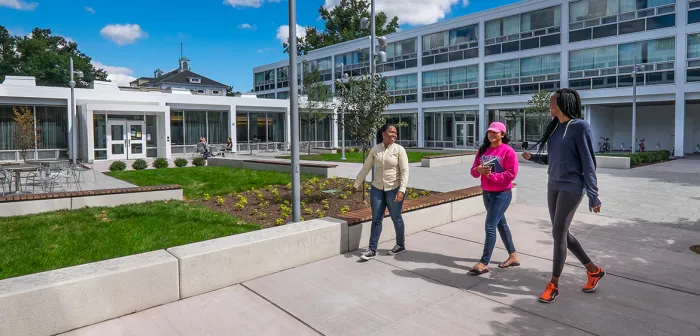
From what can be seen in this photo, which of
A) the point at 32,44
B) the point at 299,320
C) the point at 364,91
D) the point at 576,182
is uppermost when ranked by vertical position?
the point at 32,44

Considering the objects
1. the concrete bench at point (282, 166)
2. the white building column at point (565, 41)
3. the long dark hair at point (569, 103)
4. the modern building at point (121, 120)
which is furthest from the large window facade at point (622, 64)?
the long dark hair at point (569, 103)

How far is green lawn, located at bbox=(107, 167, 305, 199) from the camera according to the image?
11011 mm

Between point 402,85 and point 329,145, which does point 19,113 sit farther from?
point 402,85

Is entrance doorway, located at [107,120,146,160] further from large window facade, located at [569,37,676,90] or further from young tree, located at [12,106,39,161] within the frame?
large window facade, located at [569,37,676,90]

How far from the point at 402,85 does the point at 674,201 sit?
32.3 metres

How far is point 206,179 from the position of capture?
43.7 feet

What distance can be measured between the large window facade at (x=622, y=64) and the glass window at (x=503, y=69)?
3907 mm

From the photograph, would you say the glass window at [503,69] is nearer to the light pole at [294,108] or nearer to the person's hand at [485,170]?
the light pole at [294,108]

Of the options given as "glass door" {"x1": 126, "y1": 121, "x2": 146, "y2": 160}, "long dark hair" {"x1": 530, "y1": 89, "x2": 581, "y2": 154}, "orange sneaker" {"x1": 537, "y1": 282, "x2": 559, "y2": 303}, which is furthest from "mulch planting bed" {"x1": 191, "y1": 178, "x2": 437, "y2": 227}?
"glass door" {"x1": 126, "y1": 121, "x2": 146, "y2": 160}

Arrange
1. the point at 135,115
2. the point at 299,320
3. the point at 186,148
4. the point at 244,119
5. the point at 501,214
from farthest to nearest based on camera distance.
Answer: the point at 244,119
the point at 186,148
the point at 135,115
the point at 501,214
the point at 299,320

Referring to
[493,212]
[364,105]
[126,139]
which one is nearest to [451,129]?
[126,139]

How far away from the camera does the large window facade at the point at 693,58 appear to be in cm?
2472

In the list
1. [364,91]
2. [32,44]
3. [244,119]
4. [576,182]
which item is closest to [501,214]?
[576,182]

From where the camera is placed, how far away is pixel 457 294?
4289 millimetres
